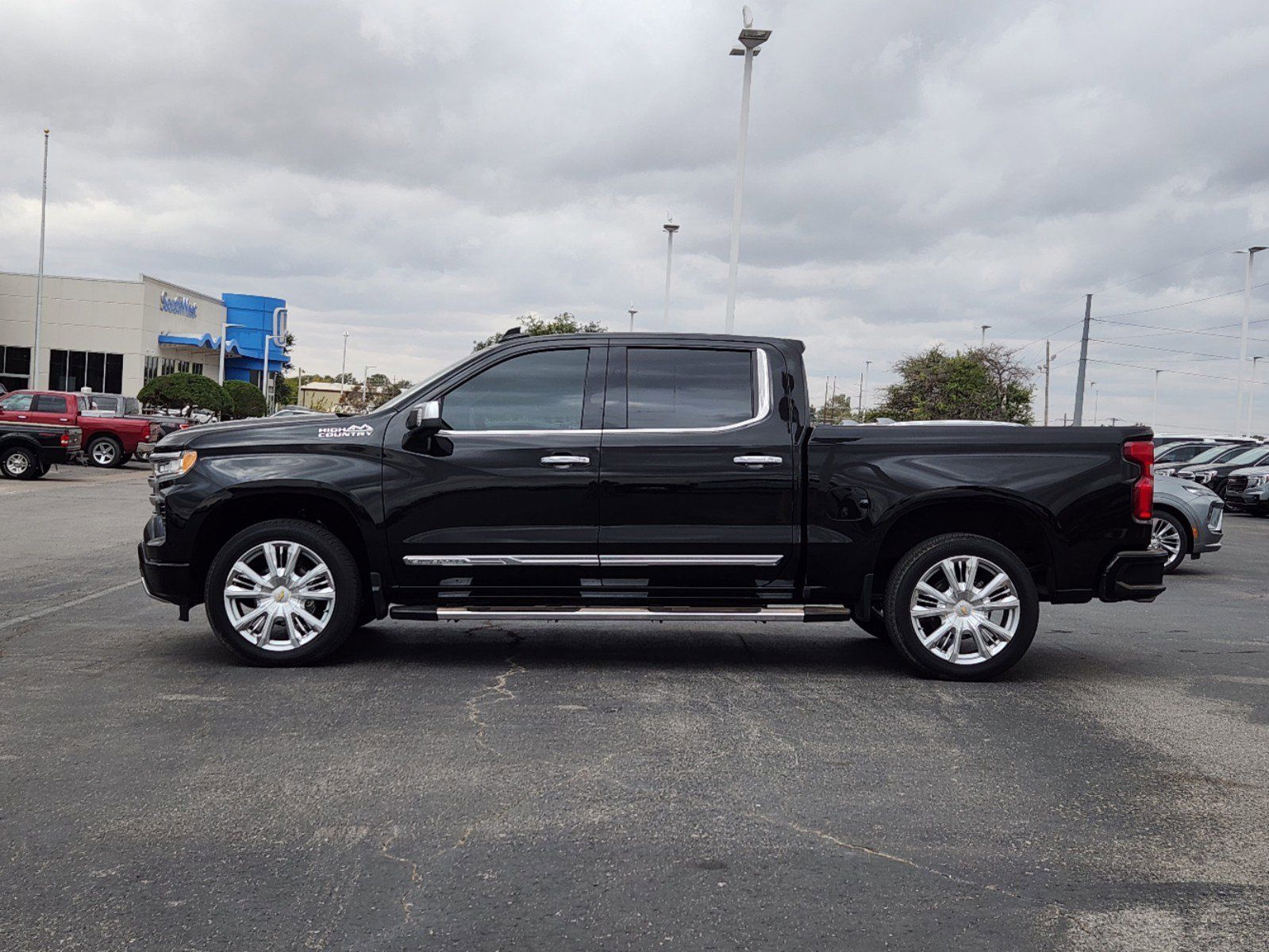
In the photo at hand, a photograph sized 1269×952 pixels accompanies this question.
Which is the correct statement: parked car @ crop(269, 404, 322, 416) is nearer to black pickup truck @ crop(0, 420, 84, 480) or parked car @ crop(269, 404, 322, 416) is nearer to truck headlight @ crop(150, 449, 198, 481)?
truck headlight @ crop(150, 449, 198, 481)

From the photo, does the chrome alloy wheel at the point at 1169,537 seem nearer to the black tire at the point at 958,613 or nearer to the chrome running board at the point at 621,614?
the black tire at the point at 958,613

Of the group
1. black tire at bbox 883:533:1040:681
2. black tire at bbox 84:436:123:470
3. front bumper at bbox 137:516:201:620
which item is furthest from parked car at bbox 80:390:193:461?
black tire at bbox 883:533:1040:681

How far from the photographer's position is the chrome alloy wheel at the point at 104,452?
102 ft

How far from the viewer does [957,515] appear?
754 centimetres

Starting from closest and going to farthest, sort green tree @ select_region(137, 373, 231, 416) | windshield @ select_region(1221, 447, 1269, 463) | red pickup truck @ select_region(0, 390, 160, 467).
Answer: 1. windshield @ select_region(1221, 447, 1269, 463)
2. red pickup truck @ select_region(0, 390, 160, 467)
3. green tree @ select_region(137, 373, 231, 416)

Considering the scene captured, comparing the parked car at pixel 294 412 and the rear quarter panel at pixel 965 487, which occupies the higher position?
the parked car at pixel 294 412

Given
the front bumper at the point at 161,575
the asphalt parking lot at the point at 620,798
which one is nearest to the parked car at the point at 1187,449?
the asphalt parking lot at the point at 620,798

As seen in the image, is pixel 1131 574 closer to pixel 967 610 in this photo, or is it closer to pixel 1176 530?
pixel 967 610

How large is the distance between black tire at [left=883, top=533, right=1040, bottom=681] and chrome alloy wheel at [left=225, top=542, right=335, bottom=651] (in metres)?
3.34

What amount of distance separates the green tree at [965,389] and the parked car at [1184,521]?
5283 cm

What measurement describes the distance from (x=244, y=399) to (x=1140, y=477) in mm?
61349

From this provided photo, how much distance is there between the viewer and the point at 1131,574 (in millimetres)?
7227

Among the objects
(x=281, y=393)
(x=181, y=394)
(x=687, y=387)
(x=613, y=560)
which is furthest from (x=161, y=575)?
(x=281, y=393)

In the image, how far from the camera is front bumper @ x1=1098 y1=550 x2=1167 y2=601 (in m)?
7.22
